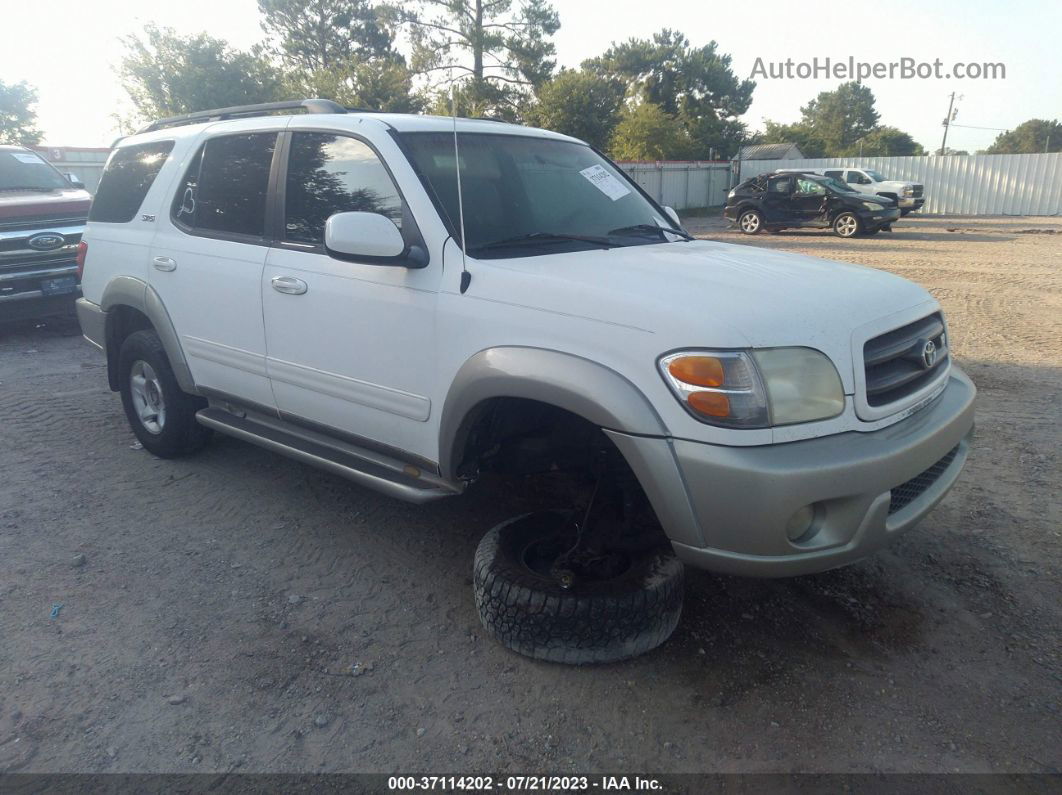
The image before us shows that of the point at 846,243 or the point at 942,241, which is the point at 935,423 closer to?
the point at 846,243

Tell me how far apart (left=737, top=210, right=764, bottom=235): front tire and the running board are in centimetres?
1851

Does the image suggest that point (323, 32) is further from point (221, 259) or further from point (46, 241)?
point (221, 259)

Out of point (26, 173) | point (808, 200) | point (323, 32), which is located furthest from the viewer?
point (323, 32)

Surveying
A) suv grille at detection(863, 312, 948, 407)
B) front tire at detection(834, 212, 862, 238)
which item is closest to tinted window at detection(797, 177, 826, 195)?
front tire at detection(834, 212, 862, 238)

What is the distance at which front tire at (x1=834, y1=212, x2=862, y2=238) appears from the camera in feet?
62.1

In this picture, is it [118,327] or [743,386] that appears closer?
[743,386]

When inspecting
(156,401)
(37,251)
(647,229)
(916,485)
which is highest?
(647,229)

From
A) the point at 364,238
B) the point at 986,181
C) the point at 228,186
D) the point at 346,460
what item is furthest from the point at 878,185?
the point at 364,238

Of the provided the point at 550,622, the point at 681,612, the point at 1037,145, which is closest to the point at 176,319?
the point at 550,622

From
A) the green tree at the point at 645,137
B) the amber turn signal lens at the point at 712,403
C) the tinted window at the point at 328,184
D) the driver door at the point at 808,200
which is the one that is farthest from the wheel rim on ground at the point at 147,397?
the green tree at the point at 645,137

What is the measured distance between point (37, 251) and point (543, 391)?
7921 millimetres

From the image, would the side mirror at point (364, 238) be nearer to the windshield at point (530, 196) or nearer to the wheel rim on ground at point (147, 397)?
the windshield at point (530, 196)

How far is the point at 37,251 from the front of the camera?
8273 millimetres

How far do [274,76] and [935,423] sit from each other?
2994 cm
